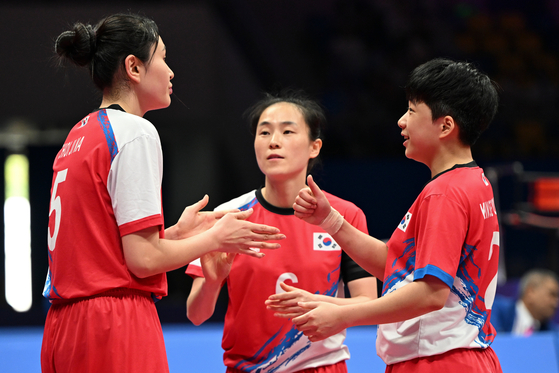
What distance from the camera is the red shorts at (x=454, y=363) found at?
1.76m

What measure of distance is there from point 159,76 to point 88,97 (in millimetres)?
4426

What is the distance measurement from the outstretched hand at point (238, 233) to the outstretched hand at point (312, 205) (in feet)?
0.61

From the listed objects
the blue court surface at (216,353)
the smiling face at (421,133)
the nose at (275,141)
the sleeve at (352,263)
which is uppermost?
the nose at (275,141)

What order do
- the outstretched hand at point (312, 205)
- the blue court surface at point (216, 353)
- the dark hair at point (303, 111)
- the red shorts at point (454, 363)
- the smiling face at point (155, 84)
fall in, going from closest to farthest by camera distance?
the red shorts at point (454, 363) < the smiling face at point (155, 84) < the outstretched hand at point (312, 205) < the dark hair at point (303, 111) < the blue court surface at point (216, 353)

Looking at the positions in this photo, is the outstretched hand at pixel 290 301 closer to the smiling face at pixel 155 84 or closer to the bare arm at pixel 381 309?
the bare arm at pixel 381 309

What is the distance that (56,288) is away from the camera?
5.57 ft

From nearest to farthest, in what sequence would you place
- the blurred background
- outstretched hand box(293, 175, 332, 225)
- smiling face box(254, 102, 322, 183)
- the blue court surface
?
1. outstretched hand box(293, 175, 332, 225)
2. smiling face box(254, 102, 322, 183)
3. the blue court surface
4. the blurred background

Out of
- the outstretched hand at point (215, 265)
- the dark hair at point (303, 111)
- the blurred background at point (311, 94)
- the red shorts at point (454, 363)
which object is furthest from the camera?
the blurred background at point (311, 94)

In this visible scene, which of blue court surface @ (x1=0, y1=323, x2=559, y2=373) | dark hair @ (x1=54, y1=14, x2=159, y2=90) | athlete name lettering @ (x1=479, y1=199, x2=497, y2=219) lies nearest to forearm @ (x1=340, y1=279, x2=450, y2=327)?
athlete name lettering @ (x1=479, y1=199, x2=497, y2=219)

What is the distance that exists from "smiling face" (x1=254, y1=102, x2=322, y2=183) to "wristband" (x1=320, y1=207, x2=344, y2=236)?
1.44ft

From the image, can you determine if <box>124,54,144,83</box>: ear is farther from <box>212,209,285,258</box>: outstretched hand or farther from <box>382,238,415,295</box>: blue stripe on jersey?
<box>382,238,415,295</box>: blue stripe on jersey

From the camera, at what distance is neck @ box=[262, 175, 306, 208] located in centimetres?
246

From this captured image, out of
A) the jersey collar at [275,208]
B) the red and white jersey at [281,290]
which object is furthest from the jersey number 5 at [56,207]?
the jersey collar at [275,208]

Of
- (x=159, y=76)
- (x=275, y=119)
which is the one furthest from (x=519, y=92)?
(x=159, y=76)
